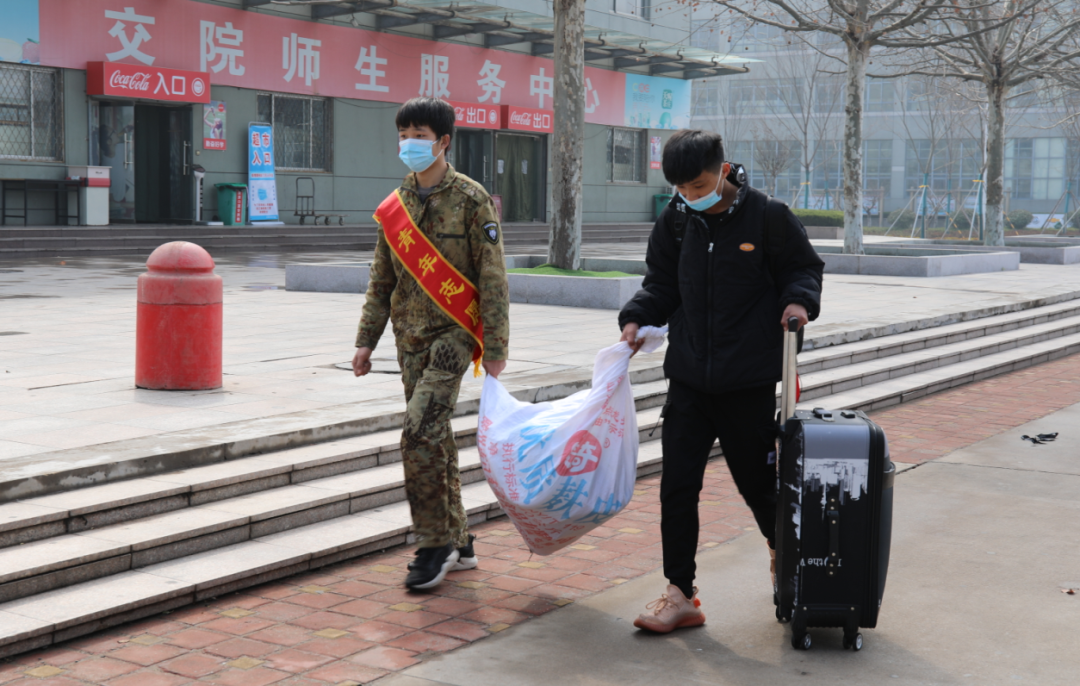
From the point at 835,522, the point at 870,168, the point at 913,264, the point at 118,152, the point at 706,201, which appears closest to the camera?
the point at 835,522

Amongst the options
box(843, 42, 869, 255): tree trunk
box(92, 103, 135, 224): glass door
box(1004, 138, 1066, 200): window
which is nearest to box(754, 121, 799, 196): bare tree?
box(1004, 138, 1066, 200): window

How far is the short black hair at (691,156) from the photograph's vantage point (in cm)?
385

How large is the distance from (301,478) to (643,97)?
103 ft

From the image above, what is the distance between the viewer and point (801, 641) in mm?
3910

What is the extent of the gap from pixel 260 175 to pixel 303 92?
2.56 m

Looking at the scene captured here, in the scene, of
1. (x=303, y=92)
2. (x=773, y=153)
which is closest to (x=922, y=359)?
(x=303, y=92)

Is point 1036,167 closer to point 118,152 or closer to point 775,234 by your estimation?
point 118,152

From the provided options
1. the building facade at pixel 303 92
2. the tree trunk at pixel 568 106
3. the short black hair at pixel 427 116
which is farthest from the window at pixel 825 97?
the short black hair at pixel 427 116

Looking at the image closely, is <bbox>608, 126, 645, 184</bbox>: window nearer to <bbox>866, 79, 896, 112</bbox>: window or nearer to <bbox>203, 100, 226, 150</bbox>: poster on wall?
<bbox>203, 100, 226, 150</bbox>: poster on wall

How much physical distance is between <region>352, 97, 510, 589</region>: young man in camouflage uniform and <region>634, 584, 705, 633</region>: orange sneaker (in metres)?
0.92

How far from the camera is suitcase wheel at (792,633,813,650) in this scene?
390 centimetres

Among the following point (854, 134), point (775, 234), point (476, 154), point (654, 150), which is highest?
point (654, 150)

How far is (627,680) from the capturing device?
12.0 feet

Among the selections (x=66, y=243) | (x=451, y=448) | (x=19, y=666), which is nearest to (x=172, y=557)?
(x=19, y=666)
